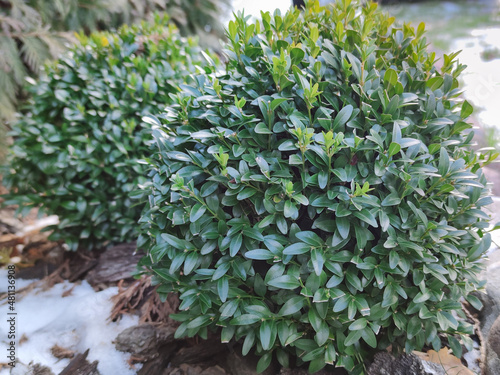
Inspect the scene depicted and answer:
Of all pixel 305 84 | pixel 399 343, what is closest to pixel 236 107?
pixel 305 84

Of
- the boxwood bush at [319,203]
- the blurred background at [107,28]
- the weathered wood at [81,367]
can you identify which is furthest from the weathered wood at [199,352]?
the blurred background at [107,28]

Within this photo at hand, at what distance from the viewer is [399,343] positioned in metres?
1.50

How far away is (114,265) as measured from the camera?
8.04 feet

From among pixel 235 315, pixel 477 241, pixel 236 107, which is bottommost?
pixel 235 315

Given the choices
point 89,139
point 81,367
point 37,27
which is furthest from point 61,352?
point 37,27

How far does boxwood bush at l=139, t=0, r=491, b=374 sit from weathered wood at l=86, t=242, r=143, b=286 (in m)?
1.00

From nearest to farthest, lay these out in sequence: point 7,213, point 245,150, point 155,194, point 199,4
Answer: point 245,150
point 155,194
point 7,213
point 199,4

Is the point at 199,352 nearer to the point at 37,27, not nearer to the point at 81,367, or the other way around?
the point at 81,367

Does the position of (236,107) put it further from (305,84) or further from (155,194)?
(155,194)

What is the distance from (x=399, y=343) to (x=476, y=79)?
13.9 ft

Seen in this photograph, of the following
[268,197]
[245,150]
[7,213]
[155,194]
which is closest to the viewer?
[268,197]

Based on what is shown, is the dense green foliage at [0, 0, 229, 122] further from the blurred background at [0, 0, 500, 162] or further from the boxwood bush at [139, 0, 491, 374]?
the boxwood bush at [139, 0, 491, 374]

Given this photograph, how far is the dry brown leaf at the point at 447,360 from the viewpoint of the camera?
4.90 ft

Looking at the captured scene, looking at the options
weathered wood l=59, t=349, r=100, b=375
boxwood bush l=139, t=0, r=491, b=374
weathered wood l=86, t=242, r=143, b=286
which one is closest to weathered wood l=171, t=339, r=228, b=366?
boxwood bush l=139, t=0, r=491, b=374
